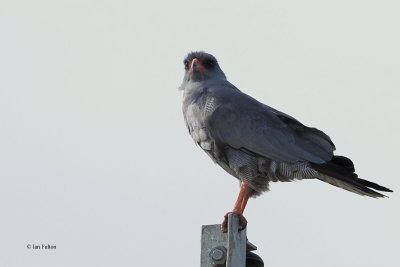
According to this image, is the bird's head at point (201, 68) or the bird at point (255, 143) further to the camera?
the bird's head at point (201, 68)

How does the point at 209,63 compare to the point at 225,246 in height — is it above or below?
above

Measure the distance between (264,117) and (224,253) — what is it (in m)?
3.17

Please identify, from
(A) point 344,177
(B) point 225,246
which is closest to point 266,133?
(A) point 344,177

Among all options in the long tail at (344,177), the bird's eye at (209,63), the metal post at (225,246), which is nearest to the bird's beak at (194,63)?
the bird's eye at (209,63)

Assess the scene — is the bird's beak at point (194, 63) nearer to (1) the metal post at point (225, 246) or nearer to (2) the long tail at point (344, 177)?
(2) the long tail at point (344, 177)

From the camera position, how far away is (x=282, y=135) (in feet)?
27.4

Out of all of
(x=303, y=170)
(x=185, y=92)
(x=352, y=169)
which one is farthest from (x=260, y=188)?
(x=185, y=92)

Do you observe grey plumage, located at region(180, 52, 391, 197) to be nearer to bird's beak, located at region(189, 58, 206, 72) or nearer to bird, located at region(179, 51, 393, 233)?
bird, located at region(179, 51, 393, 233)

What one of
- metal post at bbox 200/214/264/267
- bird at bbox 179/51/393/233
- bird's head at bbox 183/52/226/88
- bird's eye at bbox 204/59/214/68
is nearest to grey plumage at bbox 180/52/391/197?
bird at bbox 179/51/393/233

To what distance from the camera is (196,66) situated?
955 centimetres

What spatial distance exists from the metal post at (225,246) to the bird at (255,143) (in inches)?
78.6

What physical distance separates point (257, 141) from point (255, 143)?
4 cm

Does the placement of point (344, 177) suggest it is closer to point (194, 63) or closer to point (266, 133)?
point (266, 133)

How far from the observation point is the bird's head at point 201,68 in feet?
31.1
